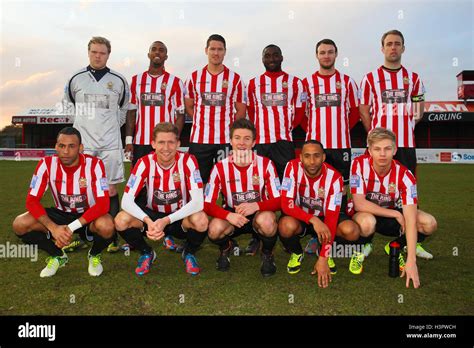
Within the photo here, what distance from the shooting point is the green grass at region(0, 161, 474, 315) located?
2342 millimetres

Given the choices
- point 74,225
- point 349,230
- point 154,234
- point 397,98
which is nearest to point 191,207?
point 154,234

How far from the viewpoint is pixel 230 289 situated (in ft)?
8.73

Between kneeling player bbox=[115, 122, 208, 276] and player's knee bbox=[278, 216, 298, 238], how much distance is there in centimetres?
62

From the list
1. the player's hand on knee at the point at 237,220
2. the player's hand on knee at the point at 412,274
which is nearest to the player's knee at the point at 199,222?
the player's hand on knee at the point at 237,220

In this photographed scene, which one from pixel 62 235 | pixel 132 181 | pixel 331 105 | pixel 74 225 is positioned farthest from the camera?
pixel 331 105

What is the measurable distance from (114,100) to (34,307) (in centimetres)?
226

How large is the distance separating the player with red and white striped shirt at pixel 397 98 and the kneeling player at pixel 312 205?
3.81 ft

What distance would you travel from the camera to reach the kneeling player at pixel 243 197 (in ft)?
9.93

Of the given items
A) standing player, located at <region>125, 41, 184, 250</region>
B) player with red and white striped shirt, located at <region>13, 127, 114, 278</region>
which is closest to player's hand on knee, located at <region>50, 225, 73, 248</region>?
player with red and white striped shirt, located at <region>13, 127, 114, 278</region>

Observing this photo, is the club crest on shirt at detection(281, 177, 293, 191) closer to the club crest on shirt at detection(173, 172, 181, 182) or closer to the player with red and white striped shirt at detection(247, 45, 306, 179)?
the club crest on shirt at detection(173, 172, 181, 182)

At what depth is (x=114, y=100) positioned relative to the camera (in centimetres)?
397

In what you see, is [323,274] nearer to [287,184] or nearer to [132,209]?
[287,184]

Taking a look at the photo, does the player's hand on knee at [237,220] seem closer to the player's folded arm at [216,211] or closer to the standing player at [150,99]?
the player's folded arm at [216,211]
